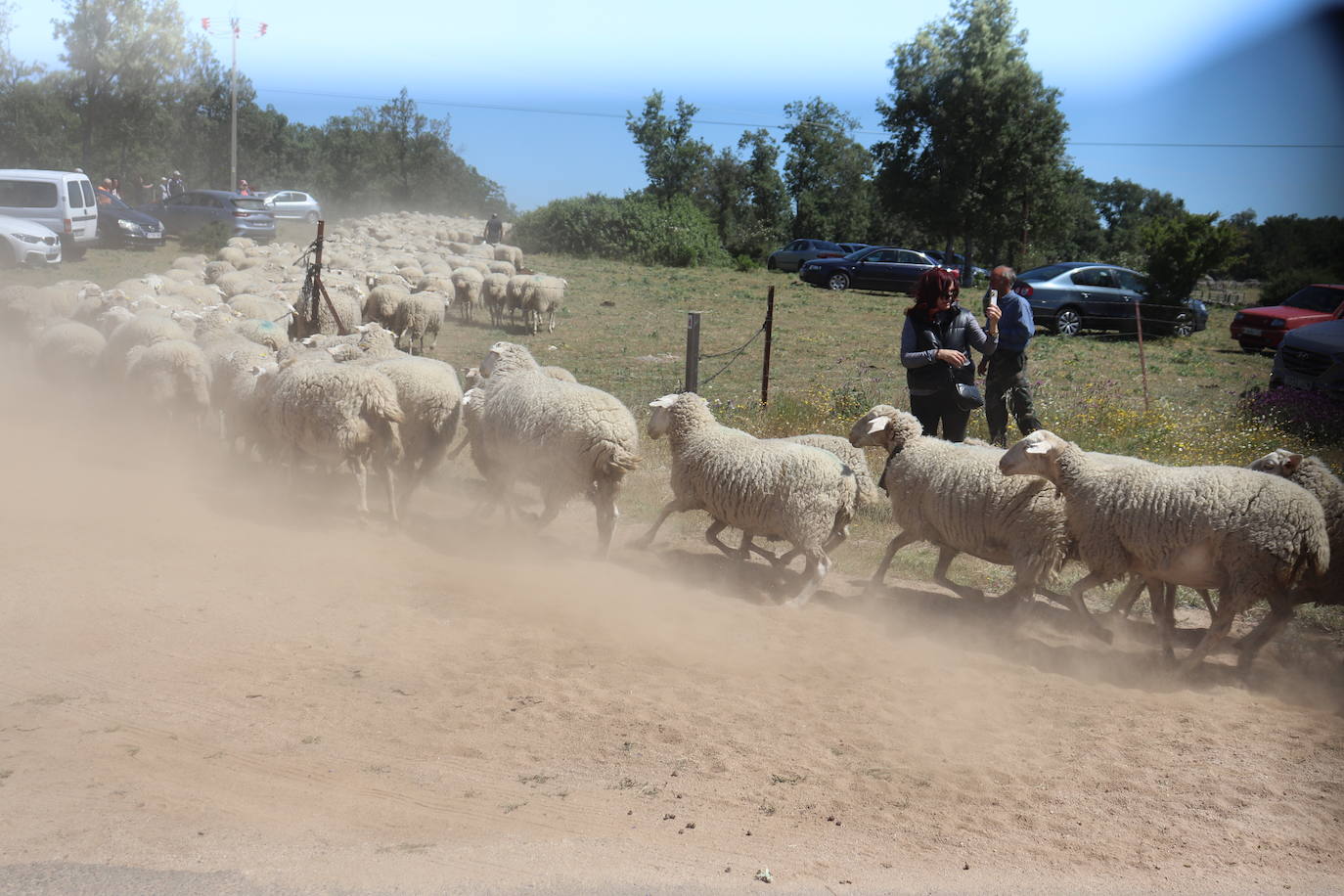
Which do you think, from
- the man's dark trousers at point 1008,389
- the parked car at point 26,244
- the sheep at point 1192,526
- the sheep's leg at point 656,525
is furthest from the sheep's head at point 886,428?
the parked car at point 26,244

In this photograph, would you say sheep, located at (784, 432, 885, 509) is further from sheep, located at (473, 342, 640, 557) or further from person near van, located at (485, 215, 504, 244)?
person near van, located at (485, 215, 504, 244)

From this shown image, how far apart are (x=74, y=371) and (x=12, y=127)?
3941cm

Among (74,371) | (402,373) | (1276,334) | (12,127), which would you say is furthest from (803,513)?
(12,127)

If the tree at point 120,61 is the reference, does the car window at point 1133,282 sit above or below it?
below

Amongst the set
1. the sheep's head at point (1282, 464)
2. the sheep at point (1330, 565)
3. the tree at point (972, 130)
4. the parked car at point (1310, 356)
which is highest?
the tree at point (972, 130)

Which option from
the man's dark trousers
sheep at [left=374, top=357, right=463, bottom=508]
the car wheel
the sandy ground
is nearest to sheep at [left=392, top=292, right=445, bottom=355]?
sheep at [left=374, top=357, right=463, bottom=508]

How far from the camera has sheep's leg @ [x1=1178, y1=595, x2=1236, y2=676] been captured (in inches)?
230

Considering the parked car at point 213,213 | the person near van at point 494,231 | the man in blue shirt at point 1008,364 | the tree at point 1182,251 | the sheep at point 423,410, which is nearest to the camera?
the sheep at point 423,410

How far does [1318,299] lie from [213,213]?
3030cm

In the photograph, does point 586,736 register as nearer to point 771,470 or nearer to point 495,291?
point 771,470

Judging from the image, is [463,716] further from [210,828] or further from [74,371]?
[74,371]

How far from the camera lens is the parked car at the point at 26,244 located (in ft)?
68.0

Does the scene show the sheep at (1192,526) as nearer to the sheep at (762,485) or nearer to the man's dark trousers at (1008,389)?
the sheep at (762,485)

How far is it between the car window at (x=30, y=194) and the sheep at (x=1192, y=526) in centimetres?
2455
